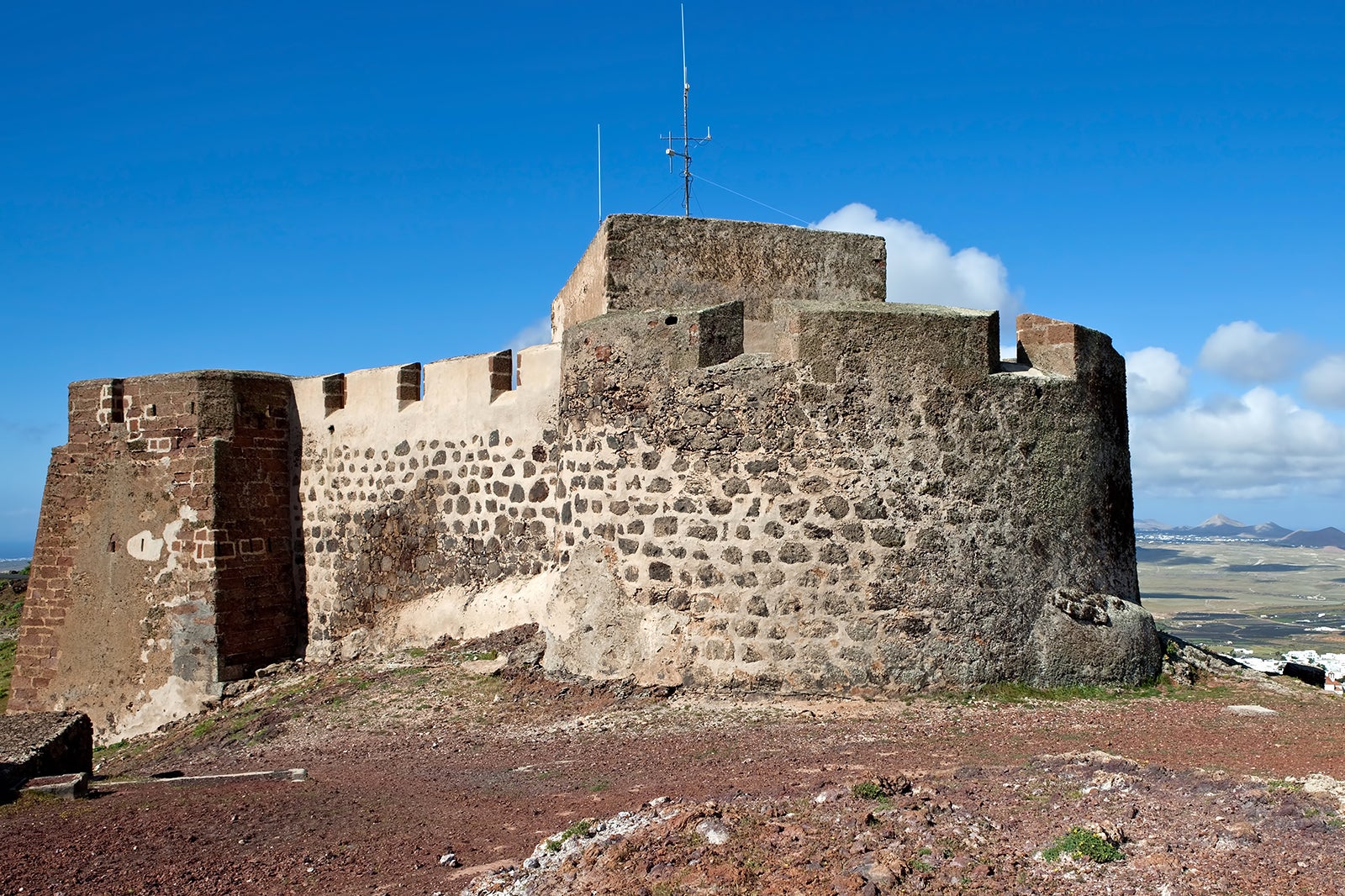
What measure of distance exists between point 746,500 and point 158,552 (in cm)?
712

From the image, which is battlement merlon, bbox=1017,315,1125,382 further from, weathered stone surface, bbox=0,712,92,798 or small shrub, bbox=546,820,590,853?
weathered stone surface, bbox=0,712,92,798

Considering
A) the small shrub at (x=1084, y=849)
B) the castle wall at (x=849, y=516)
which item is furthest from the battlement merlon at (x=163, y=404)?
the small shrub at (x=1084, y=849)

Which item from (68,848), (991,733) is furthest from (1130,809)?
(68,848)

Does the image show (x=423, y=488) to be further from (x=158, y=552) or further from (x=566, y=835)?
(x=566, y=835)

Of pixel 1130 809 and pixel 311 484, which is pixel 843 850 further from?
pixel 311 484

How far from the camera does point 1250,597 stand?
55.8m

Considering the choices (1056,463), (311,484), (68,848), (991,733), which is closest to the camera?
(68,848)

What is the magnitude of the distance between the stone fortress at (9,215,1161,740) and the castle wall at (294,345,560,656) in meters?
0.04

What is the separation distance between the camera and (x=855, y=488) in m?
7.74

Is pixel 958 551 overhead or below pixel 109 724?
overhead

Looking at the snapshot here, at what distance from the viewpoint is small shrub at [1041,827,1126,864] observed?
4.13 m

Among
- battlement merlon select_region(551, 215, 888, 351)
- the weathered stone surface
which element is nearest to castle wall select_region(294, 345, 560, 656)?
battlement merlon select_region(551, 215, 888, 351)

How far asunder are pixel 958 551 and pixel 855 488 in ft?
3.05

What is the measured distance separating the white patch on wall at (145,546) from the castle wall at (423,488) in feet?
4.96
